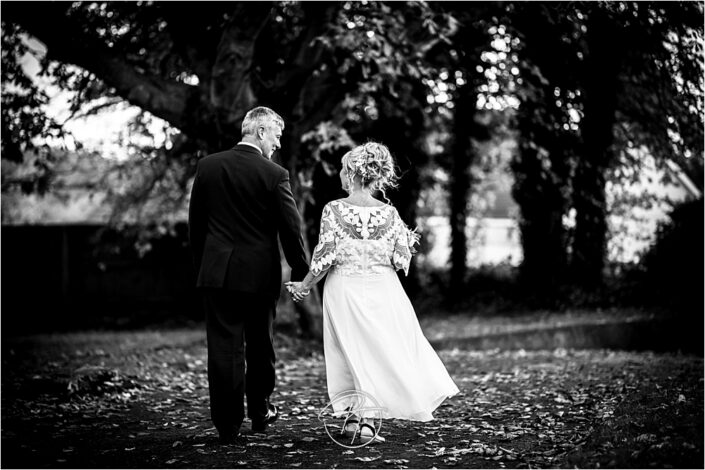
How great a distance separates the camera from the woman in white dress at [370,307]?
5719 mm

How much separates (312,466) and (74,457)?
71.0 inches

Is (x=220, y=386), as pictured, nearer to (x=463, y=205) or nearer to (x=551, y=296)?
(x=551, y=296)

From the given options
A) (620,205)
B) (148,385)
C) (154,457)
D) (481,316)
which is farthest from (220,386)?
(620,205)

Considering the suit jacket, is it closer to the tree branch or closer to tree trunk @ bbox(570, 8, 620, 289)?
the tree branch

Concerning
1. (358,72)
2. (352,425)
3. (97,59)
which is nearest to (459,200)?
(358,72)

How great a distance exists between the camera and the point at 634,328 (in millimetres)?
13188

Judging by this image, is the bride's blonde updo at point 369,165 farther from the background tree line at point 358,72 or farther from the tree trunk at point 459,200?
the tree trunk at point 459,200

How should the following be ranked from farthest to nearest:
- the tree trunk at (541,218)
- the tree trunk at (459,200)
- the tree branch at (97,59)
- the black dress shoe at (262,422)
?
the tree trunk at (459,200)
the tree trunk at (541,218)
the tree branch at (97,59)
the black dress shoe at (262,422)

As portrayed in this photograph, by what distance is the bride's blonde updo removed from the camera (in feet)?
18.9

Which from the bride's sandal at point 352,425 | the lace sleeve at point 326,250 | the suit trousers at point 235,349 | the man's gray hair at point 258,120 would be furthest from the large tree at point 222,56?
the bride's sandal at point 352,425

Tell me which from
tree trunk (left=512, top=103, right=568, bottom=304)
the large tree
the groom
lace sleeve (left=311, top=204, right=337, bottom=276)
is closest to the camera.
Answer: the groom

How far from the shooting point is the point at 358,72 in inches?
452

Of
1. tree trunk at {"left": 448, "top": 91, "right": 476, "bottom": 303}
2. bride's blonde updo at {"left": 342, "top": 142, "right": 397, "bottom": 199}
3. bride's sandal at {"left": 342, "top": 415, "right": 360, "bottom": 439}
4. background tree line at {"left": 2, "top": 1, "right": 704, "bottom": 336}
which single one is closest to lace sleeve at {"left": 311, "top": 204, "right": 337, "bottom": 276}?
bride's blonde updo at {"left": 342, "top": 142, "right": 397, "bottom": 199}

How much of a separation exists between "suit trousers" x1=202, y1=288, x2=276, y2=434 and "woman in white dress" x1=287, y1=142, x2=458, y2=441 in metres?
0.43
